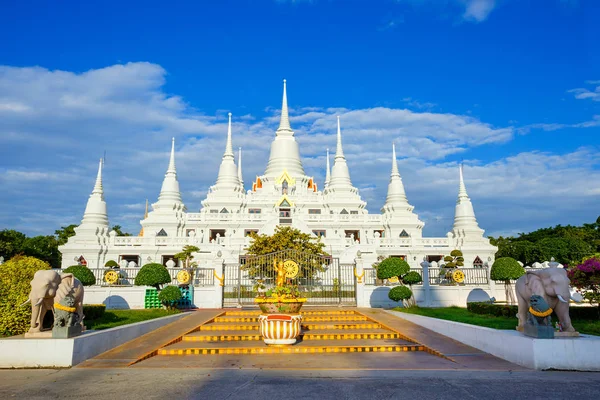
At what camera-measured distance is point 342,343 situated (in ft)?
41.1

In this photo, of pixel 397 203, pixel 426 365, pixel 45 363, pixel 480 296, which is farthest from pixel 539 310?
pixel 397 203

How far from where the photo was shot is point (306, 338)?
13281 mm

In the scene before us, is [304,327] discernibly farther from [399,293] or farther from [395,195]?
[395,195]

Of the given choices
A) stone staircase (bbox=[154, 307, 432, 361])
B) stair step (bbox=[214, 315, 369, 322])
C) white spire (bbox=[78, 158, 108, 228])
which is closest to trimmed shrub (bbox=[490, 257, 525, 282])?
stone staircase (bbox=[154, 307, 432, 361])

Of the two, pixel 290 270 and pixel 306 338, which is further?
pixel 290 270

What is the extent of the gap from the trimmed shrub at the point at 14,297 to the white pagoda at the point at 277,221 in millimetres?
18583

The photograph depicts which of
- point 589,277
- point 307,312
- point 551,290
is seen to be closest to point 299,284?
point 307,312

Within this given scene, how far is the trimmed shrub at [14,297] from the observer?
11.3 metres

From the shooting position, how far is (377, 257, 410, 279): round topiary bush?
69.8 ft

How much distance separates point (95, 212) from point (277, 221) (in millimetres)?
18682

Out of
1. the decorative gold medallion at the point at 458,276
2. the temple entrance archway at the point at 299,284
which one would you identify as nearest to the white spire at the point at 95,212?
the temple entrance archway at the point at 299,284

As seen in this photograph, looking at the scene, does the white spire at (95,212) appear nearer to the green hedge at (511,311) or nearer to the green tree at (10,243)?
→ the green tree at (10,243)

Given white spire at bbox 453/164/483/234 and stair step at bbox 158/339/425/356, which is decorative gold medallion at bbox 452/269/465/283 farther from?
white spire at bbox 453/164/483/234

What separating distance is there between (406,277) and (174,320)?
11140mm
